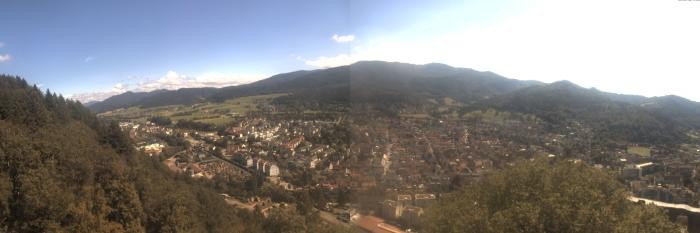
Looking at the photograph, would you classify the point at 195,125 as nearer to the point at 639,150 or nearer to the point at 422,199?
the point at 422,199

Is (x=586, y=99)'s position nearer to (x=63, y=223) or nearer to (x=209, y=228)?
(x=209, y=228)

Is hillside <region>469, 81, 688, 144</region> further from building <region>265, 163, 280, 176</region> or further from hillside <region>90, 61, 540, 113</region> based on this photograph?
building <region>265, 163, 280, 176</region>

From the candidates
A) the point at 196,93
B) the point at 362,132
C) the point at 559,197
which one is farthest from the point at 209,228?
the point at 196,93

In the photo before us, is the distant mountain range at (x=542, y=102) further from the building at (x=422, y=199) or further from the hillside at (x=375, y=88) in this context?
the building at (x=422, y=199)

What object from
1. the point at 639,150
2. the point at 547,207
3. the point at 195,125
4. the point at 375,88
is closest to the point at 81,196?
the point at 547,207

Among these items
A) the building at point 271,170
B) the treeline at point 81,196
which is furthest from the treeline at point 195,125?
the treeline at point 81,196

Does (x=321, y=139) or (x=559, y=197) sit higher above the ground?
(x=559, y=197)
